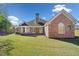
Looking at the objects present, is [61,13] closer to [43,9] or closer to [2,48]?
[43,9]

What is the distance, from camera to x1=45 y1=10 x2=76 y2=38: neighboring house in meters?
4.66

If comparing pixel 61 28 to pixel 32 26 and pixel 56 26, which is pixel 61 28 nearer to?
pixel 56 26

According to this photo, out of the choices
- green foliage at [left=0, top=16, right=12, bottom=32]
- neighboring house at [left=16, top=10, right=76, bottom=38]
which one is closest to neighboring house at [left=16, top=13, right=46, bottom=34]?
neighboring house at [left=16, top=10, right=76, bottom=38]

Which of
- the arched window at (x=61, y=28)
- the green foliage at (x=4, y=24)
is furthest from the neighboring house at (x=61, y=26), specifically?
the green foliage at (x=4, y=24)

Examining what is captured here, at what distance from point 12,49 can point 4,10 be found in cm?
41

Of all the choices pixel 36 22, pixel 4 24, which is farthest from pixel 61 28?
pixel 4 24

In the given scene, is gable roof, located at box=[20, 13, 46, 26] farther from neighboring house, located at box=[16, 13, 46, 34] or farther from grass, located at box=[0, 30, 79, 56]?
grass, located at box=[0, 30, 79, 56]

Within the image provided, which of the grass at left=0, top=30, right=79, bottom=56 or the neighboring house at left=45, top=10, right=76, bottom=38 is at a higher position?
the neighboring house at left=45, top=10, right=76, bottom=38

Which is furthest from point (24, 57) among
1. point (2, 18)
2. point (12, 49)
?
point (2, 18)

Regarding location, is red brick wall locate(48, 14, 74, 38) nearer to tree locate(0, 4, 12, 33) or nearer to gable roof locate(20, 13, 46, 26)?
gable roof locate(20, 13, 46, 26)

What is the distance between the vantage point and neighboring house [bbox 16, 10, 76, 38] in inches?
184

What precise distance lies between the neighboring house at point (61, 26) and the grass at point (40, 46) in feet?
0.20

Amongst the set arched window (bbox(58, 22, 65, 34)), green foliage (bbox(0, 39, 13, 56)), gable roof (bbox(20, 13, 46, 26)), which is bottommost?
green foliage (bbox(0, 39, 13, 56))

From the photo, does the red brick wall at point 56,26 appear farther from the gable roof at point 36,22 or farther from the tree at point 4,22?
the tree at point 4,22
